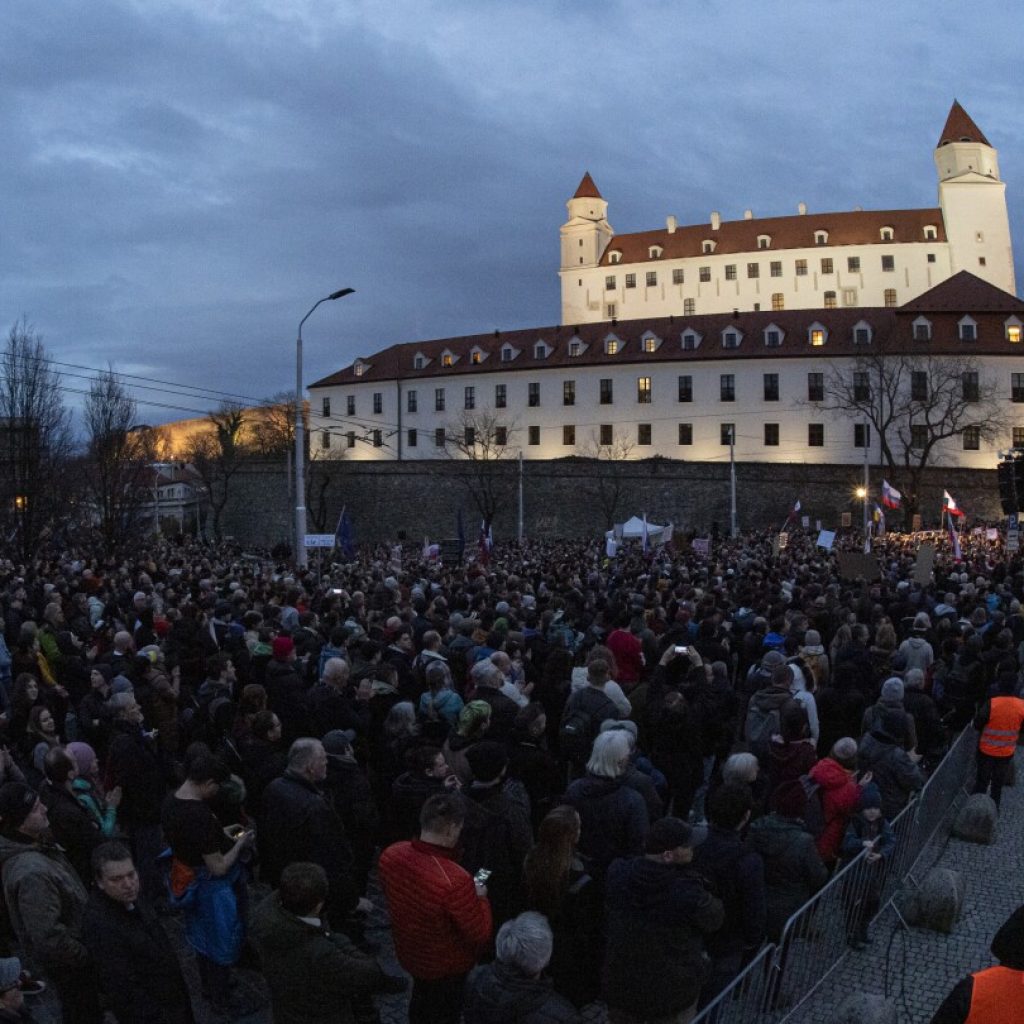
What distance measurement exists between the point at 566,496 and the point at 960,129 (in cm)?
5343

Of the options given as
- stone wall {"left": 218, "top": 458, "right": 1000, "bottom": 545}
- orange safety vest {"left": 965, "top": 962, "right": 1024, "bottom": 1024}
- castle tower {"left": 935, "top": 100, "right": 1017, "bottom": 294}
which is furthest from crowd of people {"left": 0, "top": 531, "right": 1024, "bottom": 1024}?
castle tower {"left": 935, "top": 100, "right": 1017, "bottom": 294}

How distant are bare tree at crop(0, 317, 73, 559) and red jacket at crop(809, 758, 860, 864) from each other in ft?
82.0

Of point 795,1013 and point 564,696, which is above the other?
point 564,696

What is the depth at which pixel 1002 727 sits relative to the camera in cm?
957

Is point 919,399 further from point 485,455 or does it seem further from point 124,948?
point 124,948

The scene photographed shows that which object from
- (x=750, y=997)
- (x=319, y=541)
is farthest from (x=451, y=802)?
(x=319, y=541)

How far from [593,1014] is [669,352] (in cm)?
6424

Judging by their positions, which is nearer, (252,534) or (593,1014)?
(593,1014)

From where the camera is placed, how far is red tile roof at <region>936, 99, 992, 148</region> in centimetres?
8400

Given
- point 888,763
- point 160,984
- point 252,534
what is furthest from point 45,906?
point 252,534

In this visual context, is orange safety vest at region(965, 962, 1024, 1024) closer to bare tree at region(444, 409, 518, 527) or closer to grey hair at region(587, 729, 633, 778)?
grey hair at region(587, 729, 633, 778)

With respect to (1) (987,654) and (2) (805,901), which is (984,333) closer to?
(1) (987,654)

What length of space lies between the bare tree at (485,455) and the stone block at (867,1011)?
5366cm

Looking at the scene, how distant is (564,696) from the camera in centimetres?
930
